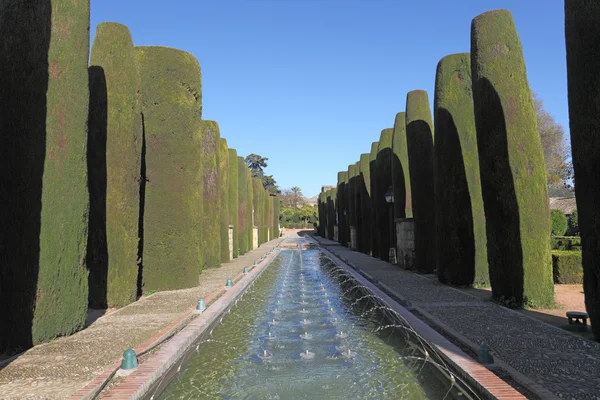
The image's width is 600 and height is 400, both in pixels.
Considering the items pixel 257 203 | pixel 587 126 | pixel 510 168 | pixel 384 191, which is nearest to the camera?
pixel 587 126

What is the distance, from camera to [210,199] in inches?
671

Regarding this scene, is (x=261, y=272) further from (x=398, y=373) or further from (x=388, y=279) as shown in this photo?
(x=398, y=373)

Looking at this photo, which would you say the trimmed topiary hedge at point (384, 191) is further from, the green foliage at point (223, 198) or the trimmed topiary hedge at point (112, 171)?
the trimmed topiary hedge at point (112, 171)

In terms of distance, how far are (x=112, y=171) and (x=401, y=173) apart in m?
11.1

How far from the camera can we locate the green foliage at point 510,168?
8805 millimetres

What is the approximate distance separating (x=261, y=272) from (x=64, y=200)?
35.5 feet

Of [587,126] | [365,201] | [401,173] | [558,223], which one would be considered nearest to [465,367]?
[587,126]

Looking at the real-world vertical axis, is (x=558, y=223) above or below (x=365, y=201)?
below

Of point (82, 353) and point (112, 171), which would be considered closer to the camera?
point (82, 353)

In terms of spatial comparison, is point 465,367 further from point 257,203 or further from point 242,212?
point 257,203

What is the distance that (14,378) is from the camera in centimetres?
512

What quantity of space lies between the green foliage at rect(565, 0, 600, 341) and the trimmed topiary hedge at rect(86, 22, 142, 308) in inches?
355

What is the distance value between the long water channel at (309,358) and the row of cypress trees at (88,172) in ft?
8.68

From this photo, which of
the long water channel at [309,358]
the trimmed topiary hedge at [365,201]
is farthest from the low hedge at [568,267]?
the trimmed topiary hedge at [365,201]
